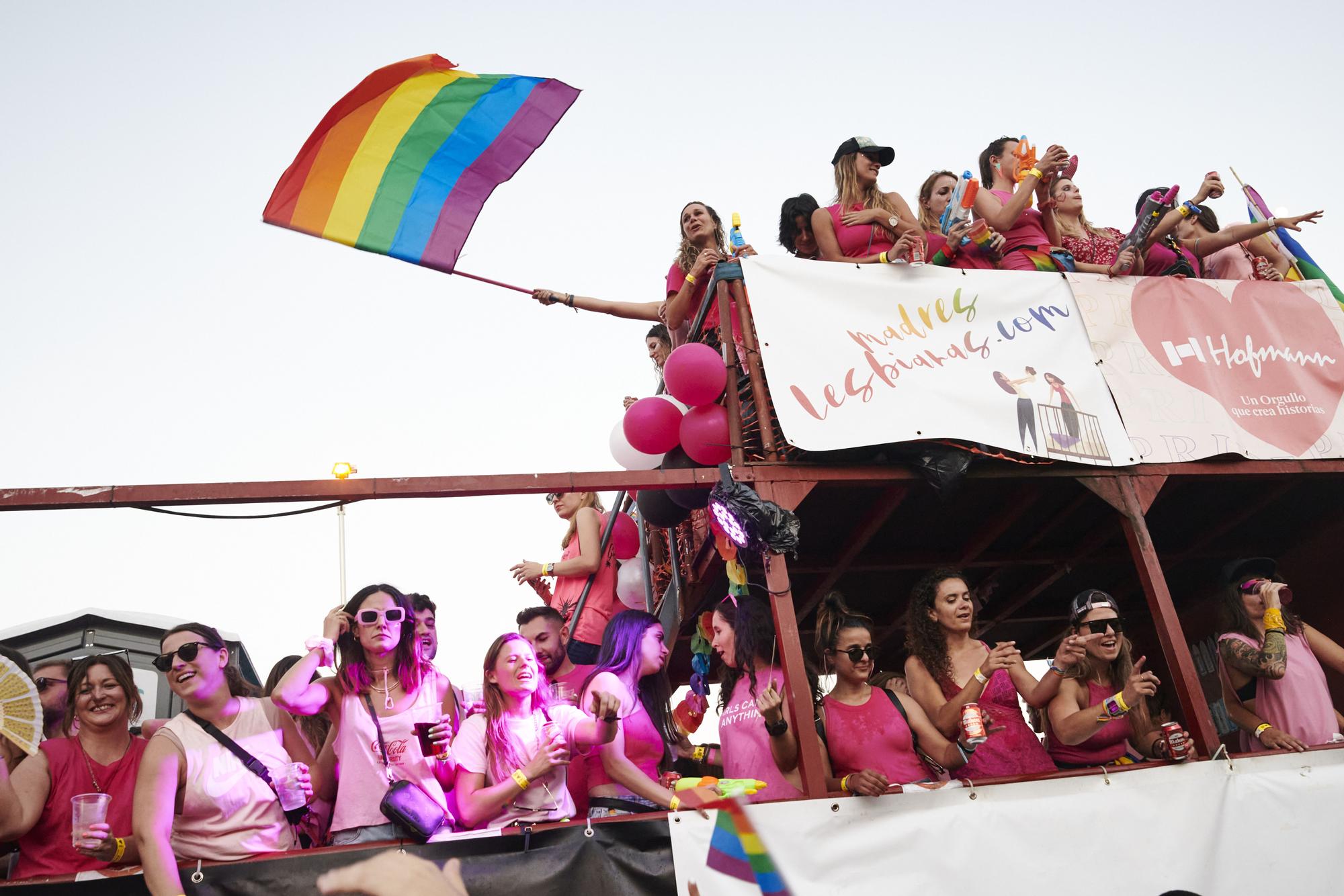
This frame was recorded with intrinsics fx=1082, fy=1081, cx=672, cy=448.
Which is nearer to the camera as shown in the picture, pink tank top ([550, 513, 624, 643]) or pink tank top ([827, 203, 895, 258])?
pink tank top ([827, 203, 895, 258])

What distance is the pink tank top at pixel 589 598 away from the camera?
696 centimetres

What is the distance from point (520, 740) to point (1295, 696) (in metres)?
4.37

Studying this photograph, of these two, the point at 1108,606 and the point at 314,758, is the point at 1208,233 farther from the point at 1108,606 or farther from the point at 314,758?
the point at 314,758

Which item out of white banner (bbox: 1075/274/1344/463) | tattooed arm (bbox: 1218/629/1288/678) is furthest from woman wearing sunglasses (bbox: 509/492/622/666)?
tattooed arm (bbox: 1218/629/1288/678)

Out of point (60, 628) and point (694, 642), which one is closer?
point (694, 642)

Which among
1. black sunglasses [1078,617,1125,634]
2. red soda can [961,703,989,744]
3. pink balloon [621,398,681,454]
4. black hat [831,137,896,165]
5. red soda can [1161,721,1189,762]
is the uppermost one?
black hat [831,137,896,165]

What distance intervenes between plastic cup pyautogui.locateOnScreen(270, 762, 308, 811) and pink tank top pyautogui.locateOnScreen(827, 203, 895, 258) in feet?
14.2

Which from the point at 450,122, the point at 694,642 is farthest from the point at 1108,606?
the point at 450,122

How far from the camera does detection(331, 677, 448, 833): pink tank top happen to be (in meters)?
4.63

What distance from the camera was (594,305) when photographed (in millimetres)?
7297

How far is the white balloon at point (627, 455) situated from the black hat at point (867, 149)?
7.70 ft

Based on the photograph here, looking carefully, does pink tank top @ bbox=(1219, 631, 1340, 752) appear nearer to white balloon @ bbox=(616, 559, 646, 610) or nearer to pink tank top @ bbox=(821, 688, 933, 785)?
pink tank top @ bbox=(821, 688, 933, 785)

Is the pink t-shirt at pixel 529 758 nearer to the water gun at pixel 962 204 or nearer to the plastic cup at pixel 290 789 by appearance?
the plastic cup at pixel 290 789

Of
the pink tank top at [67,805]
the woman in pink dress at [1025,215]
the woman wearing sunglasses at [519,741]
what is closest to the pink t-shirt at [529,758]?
the woman wearing sunglasses at [519,741]
